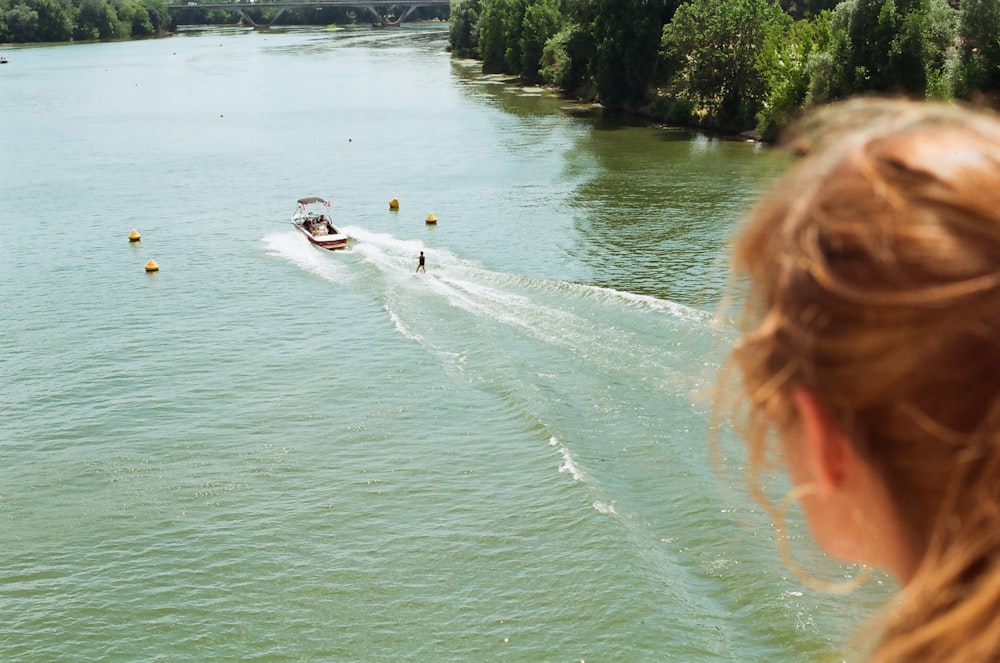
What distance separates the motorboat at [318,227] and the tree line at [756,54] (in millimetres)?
17551

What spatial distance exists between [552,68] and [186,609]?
58.5m

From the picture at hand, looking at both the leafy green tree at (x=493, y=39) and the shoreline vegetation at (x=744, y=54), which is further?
the leafy green tree at (x=493, y=39)

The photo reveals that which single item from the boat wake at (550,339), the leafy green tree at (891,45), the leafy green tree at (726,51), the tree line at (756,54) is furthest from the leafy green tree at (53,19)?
the boat wake at (550,339)

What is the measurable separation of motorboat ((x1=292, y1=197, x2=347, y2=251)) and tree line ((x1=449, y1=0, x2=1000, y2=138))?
17.6 m

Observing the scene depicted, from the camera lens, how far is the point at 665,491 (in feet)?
52.3

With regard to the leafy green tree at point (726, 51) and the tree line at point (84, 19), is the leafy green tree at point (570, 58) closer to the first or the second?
the leafy green tree at point (726, 51)

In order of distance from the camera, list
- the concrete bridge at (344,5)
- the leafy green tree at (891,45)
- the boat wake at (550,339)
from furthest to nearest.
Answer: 1. the concrete bridge at (344,5)
2. the leafy green tree at (891,45)
3. the boat wake at (550,339)

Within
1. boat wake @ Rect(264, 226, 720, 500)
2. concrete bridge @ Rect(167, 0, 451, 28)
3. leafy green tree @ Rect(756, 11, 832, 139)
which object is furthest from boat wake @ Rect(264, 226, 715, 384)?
concrete bridge @ Rect(167, 0, 451, 28)

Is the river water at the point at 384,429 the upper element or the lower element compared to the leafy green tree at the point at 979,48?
lower

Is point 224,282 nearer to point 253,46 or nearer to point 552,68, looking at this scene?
point 552,68

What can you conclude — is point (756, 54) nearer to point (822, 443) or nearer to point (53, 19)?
point (822, 443)

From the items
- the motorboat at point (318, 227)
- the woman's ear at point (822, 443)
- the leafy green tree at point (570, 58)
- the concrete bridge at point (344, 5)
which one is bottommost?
the motorboat at point (318, 227)

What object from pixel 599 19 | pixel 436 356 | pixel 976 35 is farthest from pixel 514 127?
pixel 436 356

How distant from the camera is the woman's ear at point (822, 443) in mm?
1146
